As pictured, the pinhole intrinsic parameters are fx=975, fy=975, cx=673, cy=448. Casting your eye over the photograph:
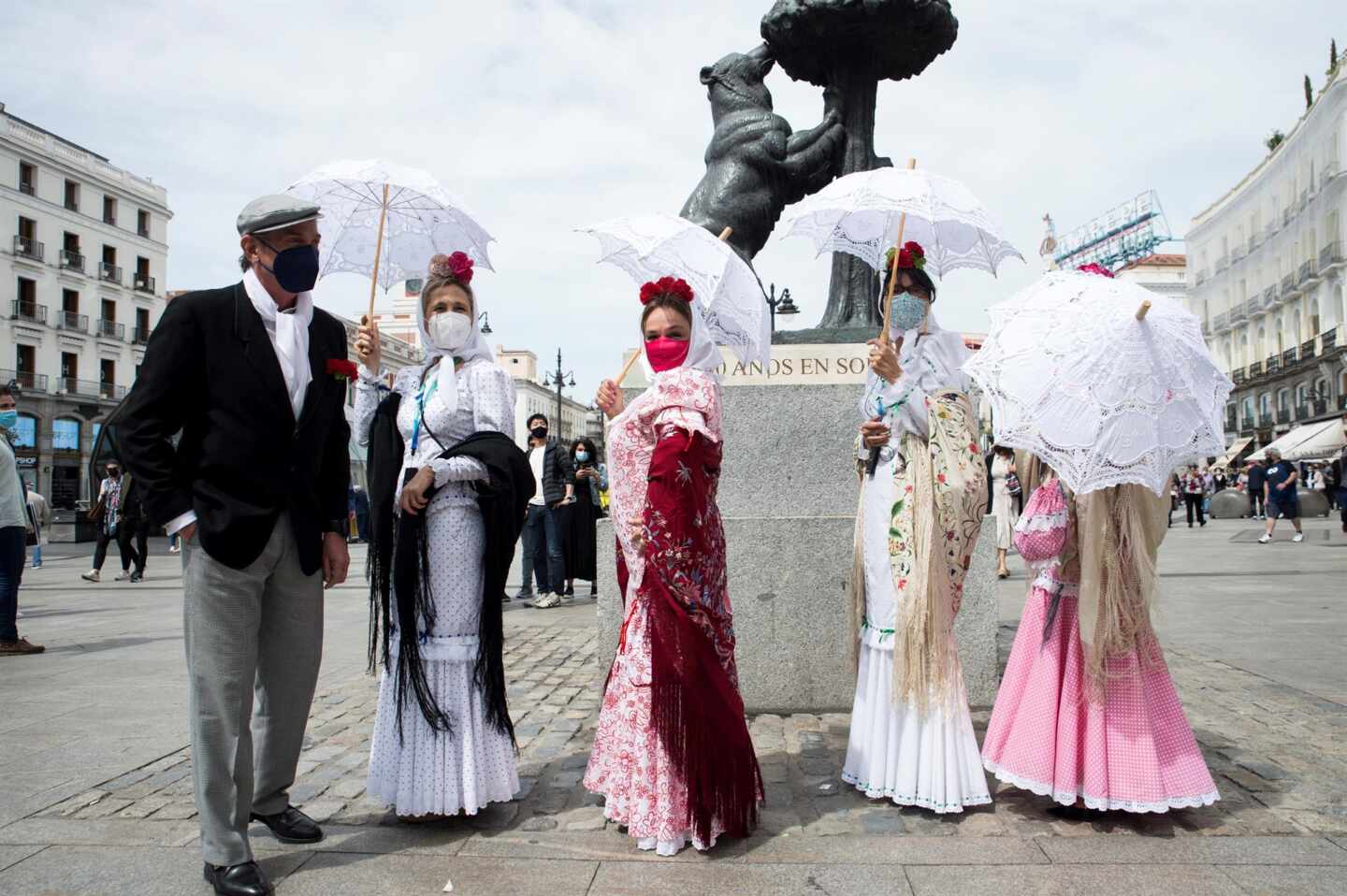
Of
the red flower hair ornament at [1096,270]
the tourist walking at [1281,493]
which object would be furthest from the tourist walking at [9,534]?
the tourist walking at [1281,493]

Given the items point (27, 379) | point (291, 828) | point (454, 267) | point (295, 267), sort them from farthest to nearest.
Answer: point (27, 379) < point (454, 267) < point (291, 828) < point (295, 267)

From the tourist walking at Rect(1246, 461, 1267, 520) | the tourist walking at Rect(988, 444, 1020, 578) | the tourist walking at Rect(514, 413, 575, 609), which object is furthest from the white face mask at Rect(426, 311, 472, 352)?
the tourist walking at Rect(1246, 461, 1267, 520)

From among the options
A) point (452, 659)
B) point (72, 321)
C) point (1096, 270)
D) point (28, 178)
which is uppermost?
point (28, 178)

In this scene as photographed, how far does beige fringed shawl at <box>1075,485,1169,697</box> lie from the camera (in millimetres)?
3328

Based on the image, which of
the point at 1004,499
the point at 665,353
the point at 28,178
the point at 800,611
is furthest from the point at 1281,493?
the point at 28,178

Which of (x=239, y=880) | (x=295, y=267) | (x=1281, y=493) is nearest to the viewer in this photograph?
(x=239, y=880)

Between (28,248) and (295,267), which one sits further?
(28,248)

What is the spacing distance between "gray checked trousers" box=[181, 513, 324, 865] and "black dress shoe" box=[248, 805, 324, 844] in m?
0.03

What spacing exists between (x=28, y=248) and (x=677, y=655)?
54.3 meters

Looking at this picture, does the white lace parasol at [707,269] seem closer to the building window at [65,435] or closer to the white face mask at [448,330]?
the white face mask at [448,330]

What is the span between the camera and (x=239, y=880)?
279 cm

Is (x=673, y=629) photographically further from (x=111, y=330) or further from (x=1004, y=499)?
(x=111, y=330)

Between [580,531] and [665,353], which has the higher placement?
[665,353]

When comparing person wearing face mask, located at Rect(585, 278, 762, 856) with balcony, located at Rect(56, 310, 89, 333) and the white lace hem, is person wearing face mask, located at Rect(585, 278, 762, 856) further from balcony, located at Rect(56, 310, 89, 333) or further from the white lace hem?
balcony, located at Rect(56, 310, 89, 333)
